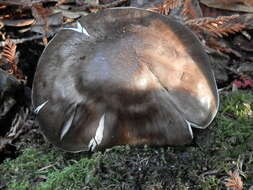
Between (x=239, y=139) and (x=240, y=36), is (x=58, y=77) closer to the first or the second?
(x=239, y=139)

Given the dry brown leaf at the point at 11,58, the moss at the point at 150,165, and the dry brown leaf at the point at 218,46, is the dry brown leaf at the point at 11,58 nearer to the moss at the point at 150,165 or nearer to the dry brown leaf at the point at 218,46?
the moss at the point at 150,165

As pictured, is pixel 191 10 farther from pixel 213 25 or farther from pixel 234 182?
pixel 234 182

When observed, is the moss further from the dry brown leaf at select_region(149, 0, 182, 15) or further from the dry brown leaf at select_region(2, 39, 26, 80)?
the dry brown leaf at select_region(149, 0, 182, 15)

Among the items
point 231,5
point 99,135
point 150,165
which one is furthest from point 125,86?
point 231,5

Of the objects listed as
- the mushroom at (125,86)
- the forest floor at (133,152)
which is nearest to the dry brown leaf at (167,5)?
the forest floor at (133,152)

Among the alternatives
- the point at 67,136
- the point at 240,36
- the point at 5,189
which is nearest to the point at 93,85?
the point at 67,136

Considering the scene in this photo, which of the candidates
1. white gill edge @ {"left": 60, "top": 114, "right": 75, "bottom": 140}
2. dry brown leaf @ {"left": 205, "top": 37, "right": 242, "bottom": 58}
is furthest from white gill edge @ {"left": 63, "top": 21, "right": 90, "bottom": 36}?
dry brown leaf @ {"left": 205, "top": 37, "right": 242, "bottom": 58}
